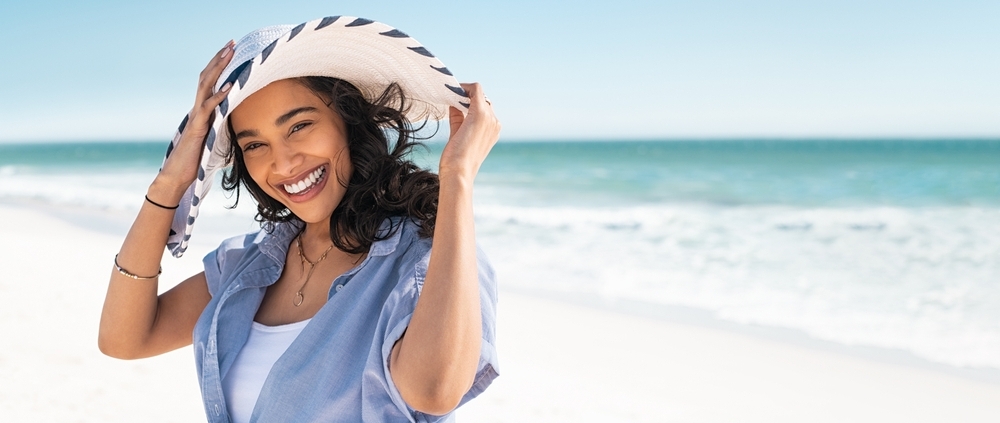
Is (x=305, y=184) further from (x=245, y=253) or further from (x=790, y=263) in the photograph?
(x=790, y=263)

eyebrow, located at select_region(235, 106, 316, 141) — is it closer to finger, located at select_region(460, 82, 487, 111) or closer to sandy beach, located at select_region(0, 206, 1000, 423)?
finger, located at select_region(460, 82, 487, 111)

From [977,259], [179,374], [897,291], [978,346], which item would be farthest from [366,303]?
[977,259]

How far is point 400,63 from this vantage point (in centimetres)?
179

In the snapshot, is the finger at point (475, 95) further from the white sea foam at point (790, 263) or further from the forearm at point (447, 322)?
the white sea foam at point (790, 263)

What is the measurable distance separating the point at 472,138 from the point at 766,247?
7.99m

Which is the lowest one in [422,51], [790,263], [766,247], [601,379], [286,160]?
[766,247]

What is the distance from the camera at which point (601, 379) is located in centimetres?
452

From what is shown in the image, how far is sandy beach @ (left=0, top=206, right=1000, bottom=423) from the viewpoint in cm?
400

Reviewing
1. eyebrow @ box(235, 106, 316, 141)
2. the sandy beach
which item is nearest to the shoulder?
eyebrow @ box(235, 106, 316, 141)

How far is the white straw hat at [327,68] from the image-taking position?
5.20 ft

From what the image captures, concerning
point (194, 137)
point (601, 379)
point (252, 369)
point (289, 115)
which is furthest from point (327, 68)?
point (601, 379)

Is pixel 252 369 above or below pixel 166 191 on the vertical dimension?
below

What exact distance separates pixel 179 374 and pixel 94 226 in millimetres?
7901

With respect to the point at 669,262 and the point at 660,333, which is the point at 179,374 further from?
the point at 669,262
